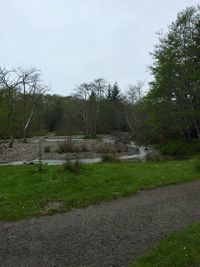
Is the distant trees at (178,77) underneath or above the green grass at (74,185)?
above

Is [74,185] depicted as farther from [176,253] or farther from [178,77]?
[178,77]

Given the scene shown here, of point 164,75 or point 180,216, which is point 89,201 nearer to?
point 180,216

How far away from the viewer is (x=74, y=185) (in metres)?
10.9

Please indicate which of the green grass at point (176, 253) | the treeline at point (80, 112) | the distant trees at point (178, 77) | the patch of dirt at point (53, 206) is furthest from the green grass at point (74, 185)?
the treeline at point (80, 112)

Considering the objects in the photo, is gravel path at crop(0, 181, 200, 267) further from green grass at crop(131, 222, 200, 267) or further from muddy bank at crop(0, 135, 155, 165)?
muddy bank at crop(0, 135, 155, 165)

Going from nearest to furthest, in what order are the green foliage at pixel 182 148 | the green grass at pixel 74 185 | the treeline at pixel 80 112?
the green grass at pixel 74 185 < the green foliage at pixel 182 148 < the treeline at pixel 80 112

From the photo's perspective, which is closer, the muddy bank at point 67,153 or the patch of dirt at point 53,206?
the patch of dirt at point 53,206

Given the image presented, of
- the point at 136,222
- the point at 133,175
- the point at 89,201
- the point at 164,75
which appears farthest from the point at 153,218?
the point at 164,75

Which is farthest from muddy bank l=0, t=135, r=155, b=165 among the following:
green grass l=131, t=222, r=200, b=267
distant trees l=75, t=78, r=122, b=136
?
distant trees l=75, t=78, r=122, b=136

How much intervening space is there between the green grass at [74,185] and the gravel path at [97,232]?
694mm

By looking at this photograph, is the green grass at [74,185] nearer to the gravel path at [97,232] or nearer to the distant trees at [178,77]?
the gravel path at [97,232]

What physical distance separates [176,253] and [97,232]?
1847 millimetres

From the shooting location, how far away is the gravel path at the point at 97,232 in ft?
17.4

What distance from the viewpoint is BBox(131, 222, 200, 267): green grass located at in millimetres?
4828
